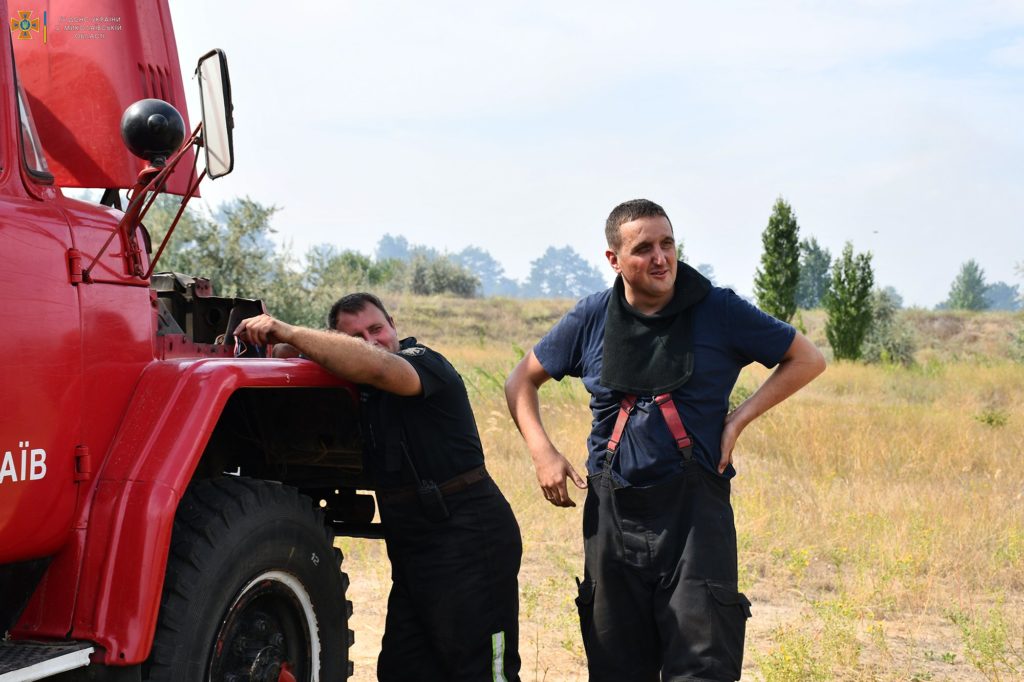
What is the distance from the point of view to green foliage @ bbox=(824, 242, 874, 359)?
29.3 metres

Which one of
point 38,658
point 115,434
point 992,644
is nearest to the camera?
point 38,658

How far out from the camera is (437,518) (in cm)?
375

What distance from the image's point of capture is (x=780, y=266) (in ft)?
107

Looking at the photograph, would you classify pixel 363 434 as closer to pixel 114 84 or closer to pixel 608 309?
pixel 608 309

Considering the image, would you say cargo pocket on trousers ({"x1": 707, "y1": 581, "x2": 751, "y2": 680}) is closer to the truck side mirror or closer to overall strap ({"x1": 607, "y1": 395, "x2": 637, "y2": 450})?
overall strap ({"x1": 607, "y1": 395, "x2": 637, "y2": 450})

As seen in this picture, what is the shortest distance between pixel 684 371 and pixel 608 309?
0.38m

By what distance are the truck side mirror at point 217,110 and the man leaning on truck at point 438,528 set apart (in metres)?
0.90

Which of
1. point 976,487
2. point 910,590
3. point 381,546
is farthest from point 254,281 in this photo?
point 910,590

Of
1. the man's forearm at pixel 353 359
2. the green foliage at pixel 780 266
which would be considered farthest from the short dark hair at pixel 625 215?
the green foliage at pixel 780 266

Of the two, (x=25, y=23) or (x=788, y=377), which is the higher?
(x=25, y=23)

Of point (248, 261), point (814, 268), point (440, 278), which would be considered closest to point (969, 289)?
point (814, 268)

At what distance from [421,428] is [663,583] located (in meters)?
1.02

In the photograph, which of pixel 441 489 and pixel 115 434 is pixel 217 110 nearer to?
pixel 115 434

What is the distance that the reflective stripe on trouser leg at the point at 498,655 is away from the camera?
12.1 ft
